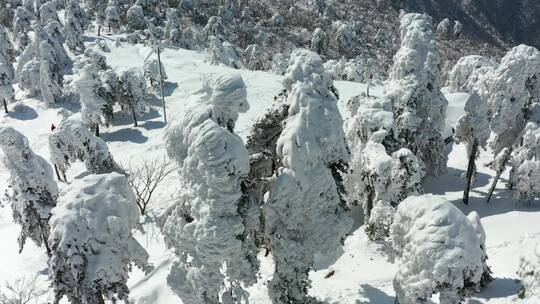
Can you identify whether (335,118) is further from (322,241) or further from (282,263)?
(282,263)

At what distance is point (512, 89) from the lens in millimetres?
24156

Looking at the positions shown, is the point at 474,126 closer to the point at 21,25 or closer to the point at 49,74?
the point at 49,74

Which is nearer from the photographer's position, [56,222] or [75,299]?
[56,222]

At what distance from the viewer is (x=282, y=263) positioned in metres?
16.0

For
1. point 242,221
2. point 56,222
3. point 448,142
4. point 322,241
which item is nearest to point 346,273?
point 322,241

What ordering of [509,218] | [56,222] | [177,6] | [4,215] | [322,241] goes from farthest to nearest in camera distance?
[177,6], [4,215], [509,218], [322,241], [56,222]

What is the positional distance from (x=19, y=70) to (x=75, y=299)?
2072 inches

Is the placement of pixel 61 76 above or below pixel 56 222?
below

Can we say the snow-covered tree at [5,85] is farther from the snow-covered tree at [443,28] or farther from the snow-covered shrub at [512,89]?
the snow-covered tree at [443,28]

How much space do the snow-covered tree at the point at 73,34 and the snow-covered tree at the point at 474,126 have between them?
6227 cm

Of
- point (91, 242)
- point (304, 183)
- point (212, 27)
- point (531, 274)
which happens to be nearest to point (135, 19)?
point (212, 27)

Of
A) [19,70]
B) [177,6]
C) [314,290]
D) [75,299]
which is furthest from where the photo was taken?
[177,6]

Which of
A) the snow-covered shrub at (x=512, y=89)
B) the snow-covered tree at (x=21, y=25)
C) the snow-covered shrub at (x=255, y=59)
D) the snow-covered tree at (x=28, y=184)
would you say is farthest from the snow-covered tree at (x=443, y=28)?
the snow-covered tree at (x=28, y=184)

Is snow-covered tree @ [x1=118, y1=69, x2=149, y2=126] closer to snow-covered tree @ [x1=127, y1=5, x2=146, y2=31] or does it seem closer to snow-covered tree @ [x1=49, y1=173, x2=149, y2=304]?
Result: snow-covered tree @ [x1=49, y1=173, x2=149, y2=304]
